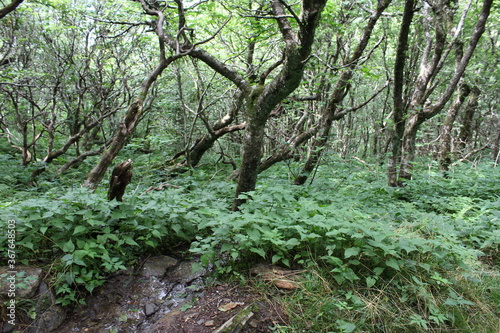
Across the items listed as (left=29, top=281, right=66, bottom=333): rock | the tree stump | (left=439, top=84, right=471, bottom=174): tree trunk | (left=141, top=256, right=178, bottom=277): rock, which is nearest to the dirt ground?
(left=141, top=256, right=178, bottom=277): rock

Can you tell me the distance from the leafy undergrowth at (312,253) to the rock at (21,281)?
5.7 inches

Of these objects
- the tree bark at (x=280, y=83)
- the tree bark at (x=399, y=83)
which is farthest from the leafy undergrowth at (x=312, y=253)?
the tree bark at (x=399, y=83)

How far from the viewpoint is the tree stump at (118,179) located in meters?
3.39

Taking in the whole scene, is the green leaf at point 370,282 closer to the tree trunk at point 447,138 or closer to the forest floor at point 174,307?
the forest floor at point 174,307

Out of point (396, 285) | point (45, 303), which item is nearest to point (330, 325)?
point (396, 285)

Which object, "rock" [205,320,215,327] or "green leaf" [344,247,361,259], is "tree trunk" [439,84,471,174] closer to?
"green leaf" [344,247,361,259]

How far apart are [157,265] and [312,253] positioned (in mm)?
1767

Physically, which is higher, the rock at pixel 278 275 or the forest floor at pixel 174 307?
the rock at pixel 278 275

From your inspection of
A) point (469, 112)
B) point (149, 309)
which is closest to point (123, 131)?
point (149, 309)

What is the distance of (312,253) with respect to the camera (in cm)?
292

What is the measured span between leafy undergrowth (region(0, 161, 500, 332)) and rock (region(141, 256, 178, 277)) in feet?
0.46

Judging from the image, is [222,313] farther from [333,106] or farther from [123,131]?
[333,106]

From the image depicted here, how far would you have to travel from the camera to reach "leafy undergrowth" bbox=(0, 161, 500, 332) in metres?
2.37

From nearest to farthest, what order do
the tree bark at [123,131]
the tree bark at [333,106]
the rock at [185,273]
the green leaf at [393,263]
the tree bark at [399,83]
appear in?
1. the green leaf at [393,263]
2. the rock at [185,273]
3. the tree bark at [399,83]
4. the tree bark at [123,131]
5. the tree bark at [333,106]
